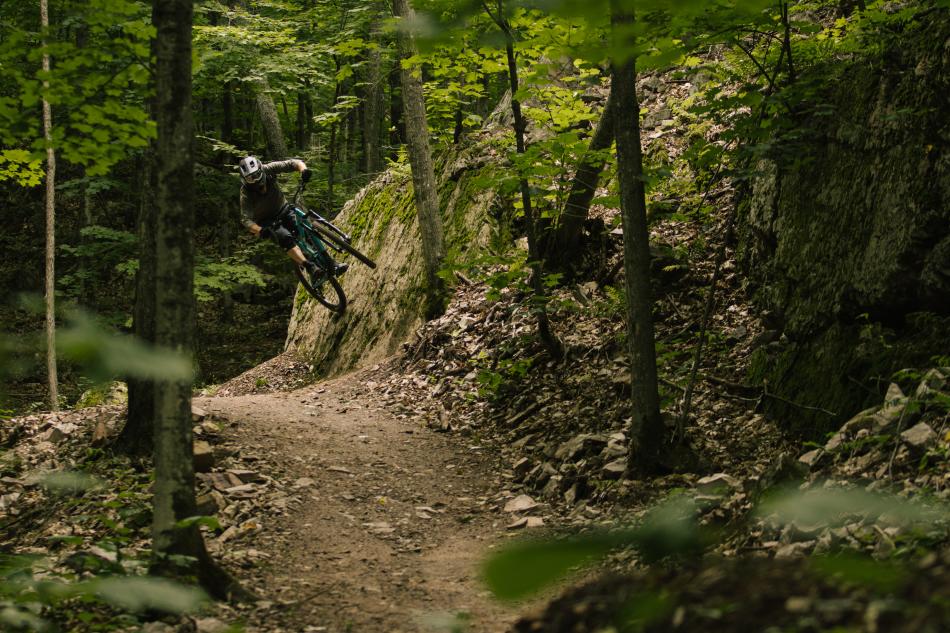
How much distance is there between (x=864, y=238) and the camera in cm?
504

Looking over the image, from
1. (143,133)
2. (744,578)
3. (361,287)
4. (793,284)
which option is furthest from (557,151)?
(361,287)

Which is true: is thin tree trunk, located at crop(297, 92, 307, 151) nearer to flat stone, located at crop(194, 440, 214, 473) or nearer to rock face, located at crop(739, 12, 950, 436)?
flat stone, located at crop(194, 440, 214, 473)

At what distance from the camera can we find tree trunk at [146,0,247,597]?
369 centimetres

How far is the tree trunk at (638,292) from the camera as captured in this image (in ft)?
17.1

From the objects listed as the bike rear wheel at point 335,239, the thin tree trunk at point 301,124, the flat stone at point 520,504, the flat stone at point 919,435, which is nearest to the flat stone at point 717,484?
the flat stone at point 919,435

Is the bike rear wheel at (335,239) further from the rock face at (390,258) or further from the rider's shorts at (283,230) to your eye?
the rock face at (390,258)

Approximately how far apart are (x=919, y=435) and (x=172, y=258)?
414 centimetres

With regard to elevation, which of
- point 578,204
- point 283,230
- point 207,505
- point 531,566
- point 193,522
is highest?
point 578,204

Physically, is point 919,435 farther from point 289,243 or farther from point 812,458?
point 289,243

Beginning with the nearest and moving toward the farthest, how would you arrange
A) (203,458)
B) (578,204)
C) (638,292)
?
1. (638,292)
2. (203,458)
3. (578,204)

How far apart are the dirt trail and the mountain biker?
7.02 ft

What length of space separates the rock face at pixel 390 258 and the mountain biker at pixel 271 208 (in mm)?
1769

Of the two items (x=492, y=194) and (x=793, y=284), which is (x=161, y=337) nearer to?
(x=793, y=284)

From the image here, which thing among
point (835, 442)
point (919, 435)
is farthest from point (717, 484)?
point (919, 435)
